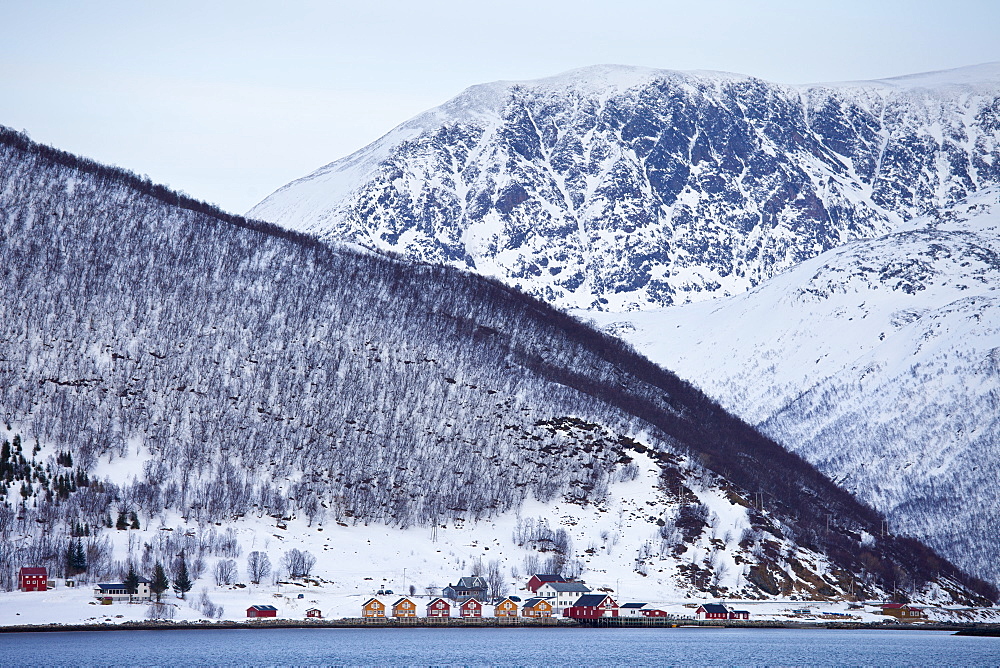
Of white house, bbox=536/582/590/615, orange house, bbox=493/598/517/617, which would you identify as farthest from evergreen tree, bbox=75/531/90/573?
white house, bbox=536/582/590/615

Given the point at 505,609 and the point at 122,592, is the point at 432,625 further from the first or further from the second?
the point at 122,592

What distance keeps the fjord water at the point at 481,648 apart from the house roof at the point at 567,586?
10624 millimetres

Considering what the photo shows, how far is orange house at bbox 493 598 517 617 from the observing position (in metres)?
185

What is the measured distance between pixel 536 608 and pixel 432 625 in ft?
50.9

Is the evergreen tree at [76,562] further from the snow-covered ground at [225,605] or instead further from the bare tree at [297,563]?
the bare tree at [297,563]

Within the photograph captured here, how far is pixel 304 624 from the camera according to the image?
557 ft

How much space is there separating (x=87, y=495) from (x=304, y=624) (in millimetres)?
43942

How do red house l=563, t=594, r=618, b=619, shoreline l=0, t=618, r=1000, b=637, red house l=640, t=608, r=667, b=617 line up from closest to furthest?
shoreline l=0, t=618, r=1000, b=637 → red house l=563, t=594, r=618, b=619 → red house l=640, t=608, r=667, b=617

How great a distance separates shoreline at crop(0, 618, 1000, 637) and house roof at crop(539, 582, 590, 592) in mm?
5589

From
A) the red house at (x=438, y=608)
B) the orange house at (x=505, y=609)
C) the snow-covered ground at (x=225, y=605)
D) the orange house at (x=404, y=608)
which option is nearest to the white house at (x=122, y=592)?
the snow-covered ground at (x=225, y=605)

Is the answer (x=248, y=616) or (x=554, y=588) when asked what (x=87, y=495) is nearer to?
(x=248, y=616)

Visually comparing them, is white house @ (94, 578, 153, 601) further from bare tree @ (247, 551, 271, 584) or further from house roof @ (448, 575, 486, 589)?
house roof @ (448, 575, 486, 589)

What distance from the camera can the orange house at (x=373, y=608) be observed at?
177 m

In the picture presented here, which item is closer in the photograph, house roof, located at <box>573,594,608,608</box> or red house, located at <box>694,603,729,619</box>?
house roof, located at <box>573,594,608,608</box>
